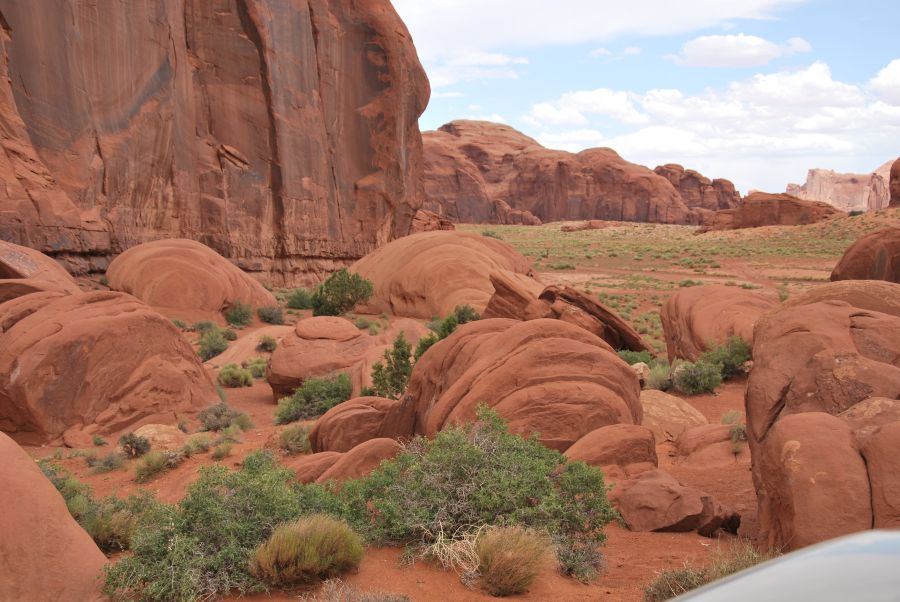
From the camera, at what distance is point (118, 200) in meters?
24.8

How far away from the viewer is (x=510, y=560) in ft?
16.4

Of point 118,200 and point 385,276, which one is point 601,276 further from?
point 118,200

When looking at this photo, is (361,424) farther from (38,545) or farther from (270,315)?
(270,315)

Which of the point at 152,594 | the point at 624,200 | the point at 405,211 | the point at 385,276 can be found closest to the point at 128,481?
the point at 152,594

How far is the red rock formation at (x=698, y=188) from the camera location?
353ft

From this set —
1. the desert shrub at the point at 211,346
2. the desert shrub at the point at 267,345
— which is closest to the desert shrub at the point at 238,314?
the desert shrub at the point at 211,346

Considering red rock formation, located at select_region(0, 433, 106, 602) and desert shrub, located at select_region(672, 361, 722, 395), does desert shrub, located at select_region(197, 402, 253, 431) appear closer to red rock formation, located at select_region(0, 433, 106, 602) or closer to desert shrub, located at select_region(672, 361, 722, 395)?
desert shrub, located at select_region(672, 361, 722, 395)

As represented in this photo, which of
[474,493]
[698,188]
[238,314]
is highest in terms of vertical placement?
[698,188]

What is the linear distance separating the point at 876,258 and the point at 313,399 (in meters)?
17.2

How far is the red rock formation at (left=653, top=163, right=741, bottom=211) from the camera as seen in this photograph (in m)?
108

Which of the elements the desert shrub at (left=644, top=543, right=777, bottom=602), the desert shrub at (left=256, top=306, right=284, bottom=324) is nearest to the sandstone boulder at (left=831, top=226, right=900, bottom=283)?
the desert shrub at (left=256, top=306, right=284, bottom=324)

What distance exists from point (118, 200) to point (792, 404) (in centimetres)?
2328

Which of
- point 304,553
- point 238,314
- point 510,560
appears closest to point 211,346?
point 238,314

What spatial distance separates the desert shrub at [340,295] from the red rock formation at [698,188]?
88.9 metres
